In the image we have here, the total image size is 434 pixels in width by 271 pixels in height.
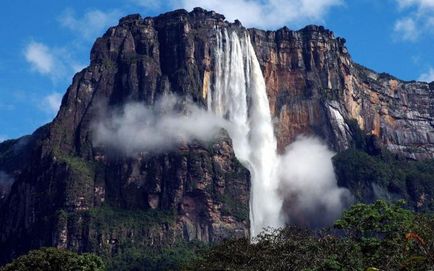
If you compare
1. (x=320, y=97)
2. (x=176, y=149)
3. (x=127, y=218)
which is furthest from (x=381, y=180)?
(x=127, y=218)

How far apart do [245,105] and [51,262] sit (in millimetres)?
116123

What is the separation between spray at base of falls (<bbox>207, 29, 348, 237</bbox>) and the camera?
177750mm

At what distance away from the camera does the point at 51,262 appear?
241 ft

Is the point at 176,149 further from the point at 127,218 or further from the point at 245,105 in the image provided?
the point at 245,105

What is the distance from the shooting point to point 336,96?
190m

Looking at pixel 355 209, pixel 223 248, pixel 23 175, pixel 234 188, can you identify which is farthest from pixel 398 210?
pixel 23 175

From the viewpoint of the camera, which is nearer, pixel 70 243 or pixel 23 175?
pixel 70 243

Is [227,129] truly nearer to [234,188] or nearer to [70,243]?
[234,188]

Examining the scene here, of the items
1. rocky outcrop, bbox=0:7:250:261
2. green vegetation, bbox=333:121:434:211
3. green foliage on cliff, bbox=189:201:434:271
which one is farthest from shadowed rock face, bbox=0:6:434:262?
green foliage on cliff, bbox=189:201:434:271

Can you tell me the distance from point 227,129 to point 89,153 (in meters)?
29.3

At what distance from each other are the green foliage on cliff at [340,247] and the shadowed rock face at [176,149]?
8370 centimetres

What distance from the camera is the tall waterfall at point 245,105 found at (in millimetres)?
182875

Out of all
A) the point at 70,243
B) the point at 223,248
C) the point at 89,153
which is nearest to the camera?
the point at 223,248

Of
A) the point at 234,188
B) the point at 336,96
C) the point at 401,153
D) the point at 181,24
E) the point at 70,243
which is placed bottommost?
the point at 70,243
